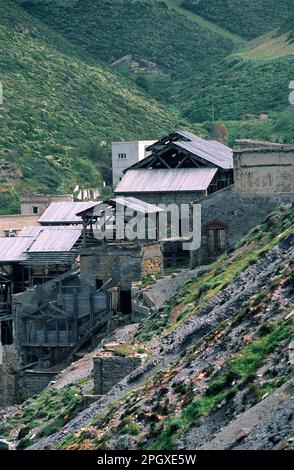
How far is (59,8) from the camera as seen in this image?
150 meters

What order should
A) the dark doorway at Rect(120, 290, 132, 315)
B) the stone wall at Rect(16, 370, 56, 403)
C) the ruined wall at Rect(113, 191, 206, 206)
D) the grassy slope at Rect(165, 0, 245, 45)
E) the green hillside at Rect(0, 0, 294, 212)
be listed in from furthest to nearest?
1. the grassy slope at Rect(165, 0, 245, 45)
2. the green hillside at Rect(0, 0, 294, 212)
3. the ruined wall at Rect(113, 191, 206, 206)
4. the dark doorway at Rect(120, 290, 132, 315)
5. the stone wall at Rect(16, 370, 56, 403)

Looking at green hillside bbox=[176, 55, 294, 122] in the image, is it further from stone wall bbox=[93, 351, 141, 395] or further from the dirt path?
the dirt path

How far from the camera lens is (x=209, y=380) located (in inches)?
1475

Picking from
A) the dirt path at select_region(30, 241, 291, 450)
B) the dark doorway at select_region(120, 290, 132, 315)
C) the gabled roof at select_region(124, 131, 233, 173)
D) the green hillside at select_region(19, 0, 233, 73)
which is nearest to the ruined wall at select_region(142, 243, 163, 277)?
the dark doorway at select_region(120, 290, 132, 315)

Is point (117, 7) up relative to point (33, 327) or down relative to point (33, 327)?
up

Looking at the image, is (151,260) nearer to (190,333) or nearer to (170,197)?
(170,197)

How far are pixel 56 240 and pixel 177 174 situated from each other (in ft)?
13.9

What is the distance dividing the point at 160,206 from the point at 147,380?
19.5 metres

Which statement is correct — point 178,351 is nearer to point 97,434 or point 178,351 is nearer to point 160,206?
point 97,434

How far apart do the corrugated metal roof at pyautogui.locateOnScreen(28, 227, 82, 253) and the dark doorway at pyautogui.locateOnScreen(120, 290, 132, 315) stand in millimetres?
3515

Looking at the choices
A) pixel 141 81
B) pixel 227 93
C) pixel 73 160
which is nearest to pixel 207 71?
pixel 141 81

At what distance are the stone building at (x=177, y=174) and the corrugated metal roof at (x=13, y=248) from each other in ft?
10.7

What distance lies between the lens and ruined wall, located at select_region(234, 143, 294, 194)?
5838 centimetres

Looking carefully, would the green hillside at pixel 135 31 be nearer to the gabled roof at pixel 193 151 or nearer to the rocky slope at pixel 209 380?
the gabled roof at pixel 193 151
